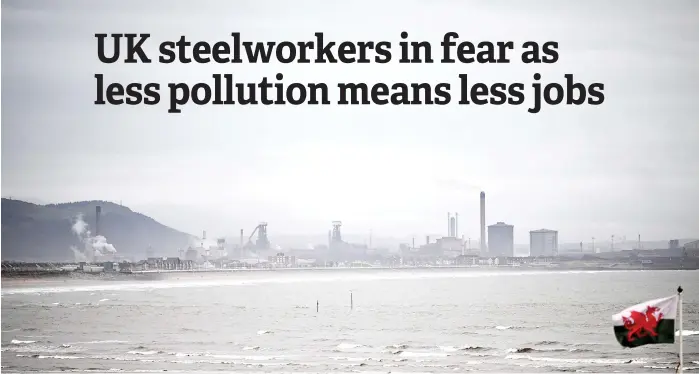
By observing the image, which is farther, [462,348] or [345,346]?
[462,348]

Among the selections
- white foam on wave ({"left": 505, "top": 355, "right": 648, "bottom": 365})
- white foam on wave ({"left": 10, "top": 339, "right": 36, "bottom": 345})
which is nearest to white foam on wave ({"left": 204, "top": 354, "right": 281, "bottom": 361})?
white foam on wave ({"left": 505, "top": 355, "right": 648, "bottom": 365})

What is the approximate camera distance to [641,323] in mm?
22812

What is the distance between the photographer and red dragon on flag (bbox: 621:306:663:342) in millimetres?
22656

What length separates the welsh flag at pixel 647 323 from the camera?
2258cm

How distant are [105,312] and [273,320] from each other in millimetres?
19713

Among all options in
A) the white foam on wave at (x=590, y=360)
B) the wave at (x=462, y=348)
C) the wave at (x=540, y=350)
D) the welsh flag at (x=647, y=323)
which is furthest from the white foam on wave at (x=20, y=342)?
the welsh flag at (x=647, y=323)

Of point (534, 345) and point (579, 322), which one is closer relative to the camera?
point (534, 345)

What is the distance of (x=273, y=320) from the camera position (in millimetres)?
84500

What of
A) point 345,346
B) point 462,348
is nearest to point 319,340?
point 345,346

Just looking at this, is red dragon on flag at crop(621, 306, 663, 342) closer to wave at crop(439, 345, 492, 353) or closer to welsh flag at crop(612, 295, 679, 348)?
welsh flag at crop(612, 295, 679, 348)

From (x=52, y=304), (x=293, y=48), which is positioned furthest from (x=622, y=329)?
(x=52, y=304)

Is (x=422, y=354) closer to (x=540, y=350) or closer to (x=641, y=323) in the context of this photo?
(x=540, y=350)

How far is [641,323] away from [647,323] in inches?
5.1

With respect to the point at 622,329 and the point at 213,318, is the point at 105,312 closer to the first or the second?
the point at 213,318
